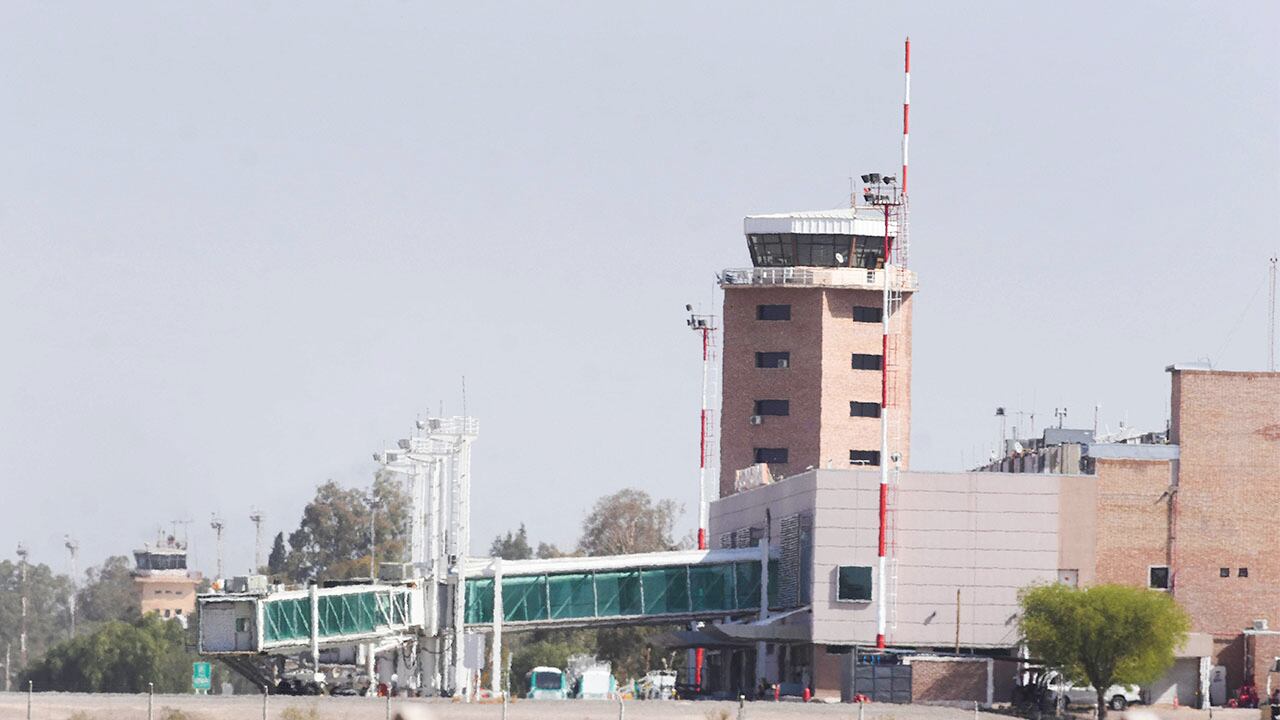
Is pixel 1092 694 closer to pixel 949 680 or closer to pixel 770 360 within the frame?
pixel 949 680

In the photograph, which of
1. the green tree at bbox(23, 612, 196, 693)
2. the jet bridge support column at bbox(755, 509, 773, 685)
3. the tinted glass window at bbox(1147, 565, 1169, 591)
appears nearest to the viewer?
the tinted glass window at bbox(1147, 565, 1169, 591)

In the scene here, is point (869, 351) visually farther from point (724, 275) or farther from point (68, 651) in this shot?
point (68, 651)

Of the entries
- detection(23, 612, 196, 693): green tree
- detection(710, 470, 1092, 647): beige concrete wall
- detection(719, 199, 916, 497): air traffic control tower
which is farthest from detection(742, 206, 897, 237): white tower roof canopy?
detection(23, 612, 196, 693): green tree

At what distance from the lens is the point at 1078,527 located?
100 metres

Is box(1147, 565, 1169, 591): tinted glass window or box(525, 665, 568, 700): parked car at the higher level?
box(1147, 565, 1169, 591): tinted glass window

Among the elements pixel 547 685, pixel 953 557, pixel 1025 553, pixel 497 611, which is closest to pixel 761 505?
pixel 547 685

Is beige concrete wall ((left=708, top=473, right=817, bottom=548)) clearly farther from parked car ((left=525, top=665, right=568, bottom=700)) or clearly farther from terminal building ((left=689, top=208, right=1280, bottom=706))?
parked car ((left=525, top=665, right=568, bottom=700))

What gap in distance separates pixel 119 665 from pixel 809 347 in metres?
73.9

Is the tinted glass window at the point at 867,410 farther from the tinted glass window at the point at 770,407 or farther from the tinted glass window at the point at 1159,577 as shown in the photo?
the tinted glass window at the point at 1159,577

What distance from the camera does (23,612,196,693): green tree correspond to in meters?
187

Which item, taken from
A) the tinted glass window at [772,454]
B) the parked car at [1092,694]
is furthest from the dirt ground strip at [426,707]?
the tinted glass window at [772,454]

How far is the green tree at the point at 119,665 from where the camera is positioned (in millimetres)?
186625

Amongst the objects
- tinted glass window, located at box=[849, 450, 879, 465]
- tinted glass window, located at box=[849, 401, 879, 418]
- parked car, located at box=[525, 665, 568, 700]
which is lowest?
parked car, located at box=[525, 665, 568, 700]

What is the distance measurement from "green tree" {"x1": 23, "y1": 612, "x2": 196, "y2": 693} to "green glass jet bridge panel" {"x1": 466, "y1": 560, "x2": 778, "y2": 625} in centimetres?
8339
